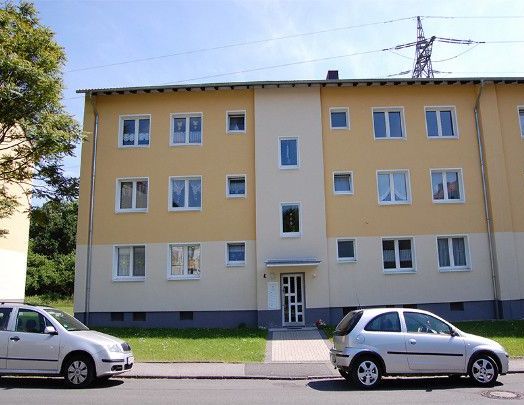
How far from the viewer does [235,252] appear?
20.4 m

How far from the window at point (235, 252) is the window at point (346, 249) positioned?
3898 mm

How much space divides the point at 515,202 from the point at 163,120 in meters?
15.2

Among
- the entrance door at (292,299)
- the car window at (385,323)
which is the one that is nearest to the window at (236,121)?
the entrance door at (292,299)

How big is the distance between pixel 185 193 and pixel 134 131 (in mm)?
3656

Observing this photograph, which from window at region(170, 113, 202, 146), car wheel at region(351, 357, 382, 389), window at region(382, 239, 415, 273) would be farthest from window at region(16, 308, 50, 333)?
window at region(382, 239, 415, 273)

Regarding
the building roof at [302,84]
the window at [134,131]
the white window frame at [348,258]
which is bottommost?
the white window frame at [348,258]

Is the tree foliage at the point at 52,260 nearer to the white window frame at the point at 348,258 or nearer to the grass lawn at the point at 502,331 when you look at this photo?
the white window frame at the point at 348,258

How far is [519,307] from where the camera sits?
64.7 feet

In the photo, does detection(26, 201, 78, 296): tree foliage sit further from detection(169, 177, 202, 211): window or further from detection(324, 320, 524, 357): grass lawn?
detection(324, 320, 524, 357): grass lawn

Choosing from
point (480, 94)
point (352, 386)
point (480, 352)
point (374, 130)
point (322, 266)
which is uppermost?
point (480, 94)

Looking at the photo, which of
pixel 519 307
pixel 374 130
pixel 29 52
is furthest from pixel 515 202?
pixel 29 52

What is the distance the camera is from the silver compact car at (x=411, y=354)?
9523mm

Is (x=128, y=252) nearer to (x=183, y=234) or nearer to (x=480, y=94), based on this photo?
(x=183, y=234)

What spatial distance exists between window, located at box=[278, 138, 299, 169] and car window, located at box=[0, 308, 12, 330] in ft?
41.8
